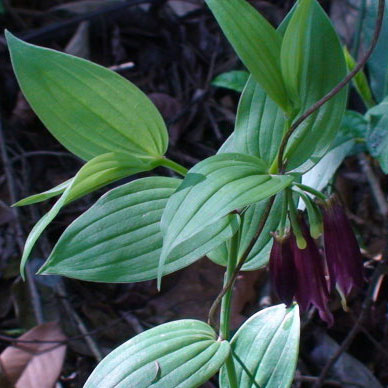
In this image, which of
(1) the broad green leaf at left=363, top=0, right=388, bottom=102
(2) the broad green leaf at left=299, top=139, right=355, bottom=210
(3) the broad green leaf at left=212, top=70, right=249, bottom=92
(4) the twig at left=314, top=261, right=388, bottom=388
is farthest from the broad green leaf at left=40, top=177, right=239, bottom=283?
(3) the broad green leaf at left=212, top=70, right=249, bottom=92

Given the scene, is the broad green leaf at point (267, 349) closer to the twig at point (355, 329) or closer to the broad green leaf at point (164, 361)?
the broad green leaf at point (164, 361)

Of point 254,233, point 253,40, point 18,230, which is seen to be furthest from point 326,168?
point 18,230

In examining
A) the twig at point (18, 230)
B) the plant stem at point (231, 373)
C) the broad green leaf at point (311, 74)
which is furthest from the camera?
the twig at point (18, 230)

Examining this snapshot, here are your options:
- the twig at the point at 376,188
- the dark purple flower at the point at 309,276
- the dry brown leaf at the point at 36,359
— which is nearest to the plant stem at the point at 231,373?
the dark purple flower at the point at 309,276

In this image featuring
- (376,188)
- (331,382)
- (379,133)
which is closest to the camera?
(379,133)

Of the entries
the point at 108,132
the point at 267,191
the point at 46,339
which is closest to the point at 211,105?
the point at 46,339

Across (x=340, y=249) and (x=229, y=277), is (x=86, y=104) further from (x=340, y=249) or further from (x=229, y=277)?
(x=340, y=249)

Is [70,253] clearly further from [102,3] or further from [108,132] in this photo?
[102,3]
